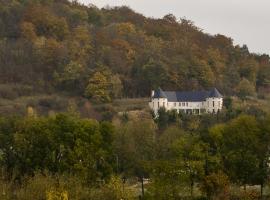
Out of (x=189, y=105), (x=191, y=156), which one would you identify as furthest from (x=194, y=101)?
(x=191, y=156)

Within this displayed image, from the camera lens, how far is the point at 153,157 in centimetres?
3794

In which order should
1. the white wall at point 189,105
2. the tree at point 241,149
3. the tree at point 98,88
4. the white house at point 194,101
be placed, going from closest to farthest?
the tree at point 241,149 < the white wall at point 189,105 < the tree at point 98,88 < the white house at point 194,101

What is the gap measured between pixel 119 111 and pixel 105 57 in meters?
14.1

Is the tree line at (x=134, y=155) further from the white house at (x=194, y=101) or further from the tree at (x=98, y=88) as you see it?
the white house at (x=194, y=101)

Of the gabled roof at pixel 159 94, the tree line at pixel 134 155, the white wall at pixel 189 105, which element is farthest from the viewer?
the gabled roof at pixel 159 94

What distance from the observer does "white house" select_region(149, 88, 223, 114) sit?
64.6 metres

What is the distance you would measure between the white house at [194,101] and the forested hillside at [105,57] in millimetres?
3599

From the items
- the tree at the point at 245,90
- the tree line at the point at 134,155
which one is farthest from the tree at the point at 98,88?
the tree line at the point at 134,155

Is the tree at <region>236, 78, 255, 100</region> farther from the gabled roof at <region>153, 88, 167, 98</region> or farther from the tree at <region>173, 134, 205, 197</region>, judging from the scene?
the tree at <region>173, 134, 205, 197</region>

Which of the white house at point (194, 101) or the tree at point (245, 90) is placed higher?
the tree at point (245, 90)

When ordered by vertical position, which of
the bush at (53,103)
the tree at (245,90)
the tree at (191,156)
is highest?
the tree at (245,90)

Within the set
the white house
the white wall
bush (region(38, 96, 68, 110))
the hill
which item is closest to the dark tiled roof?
the white house

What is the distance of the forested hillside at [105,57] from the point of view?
67.2m

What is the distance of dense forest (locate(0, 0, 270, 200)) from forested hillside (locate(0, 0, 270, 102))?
0.15 meters
